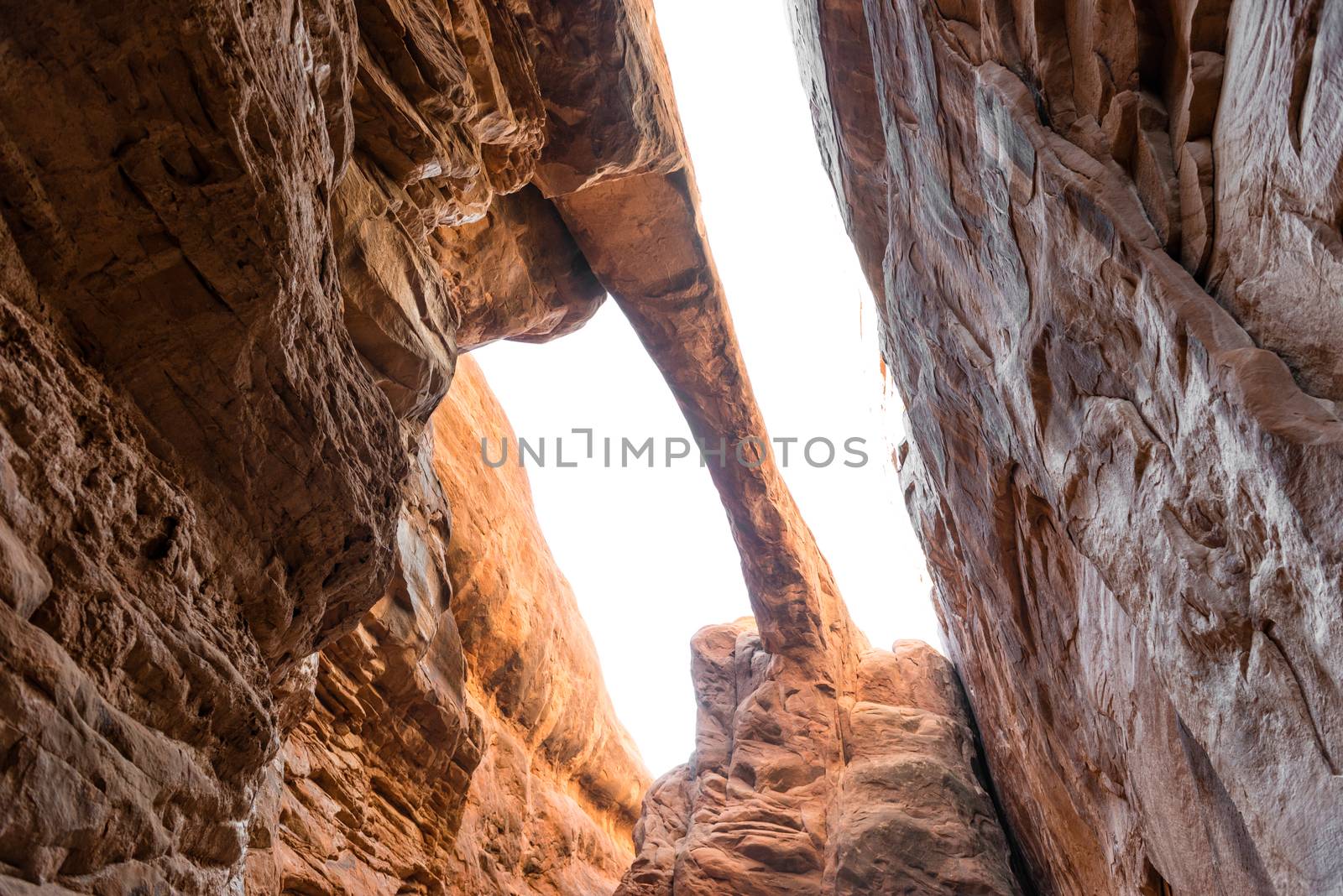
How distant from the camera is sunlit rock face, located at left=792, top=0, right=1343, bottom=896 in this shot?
3.48 meters

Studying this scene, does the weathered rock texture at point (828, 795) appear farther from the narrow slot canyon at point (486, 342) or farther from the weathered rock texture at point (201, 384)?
the weathered rock texture at point (201, 384)

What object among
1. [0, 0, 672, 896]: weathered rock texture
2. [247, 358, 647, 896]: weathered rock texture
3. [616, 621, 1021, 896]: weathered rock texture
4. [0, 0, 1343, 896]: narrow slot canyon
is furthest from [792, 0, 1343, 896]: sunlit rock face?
[247, 358, 647, 896]: weathered rock texture

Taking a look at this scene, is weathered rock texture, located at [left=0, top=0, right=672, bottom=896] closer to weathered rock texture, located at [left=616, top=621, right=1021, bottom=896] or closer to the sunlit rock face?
the sunlit rock face

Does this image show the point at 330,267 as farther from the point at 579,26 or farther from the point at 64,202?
the point at 579,26

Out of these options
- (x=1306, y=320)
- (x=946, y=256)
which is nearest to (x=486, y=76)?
(x=946, y=256)

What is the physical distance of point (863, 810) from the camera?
12.4 m

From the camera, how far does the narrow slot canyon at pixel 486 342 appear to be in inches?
117

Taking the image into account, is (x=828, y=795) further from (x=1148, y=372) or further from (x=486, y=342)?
(x=1148, y=372)

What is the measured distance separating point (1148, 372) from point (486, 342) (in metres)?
7.77

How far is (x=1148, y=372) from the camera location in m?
4.55

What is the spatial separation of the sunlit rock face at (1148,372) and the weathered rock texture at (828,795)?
137 inches

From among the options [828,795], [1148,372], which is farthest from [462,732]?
[1148,372]

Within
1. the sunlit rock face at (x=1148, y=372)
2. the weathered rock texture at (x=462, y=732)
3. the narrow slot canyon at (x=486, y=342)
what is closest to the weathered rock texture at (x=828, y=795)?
the narrow slot canyon at (x=486, y=342)

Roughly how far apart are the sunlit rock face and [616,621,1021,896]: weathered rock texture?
137 inches
